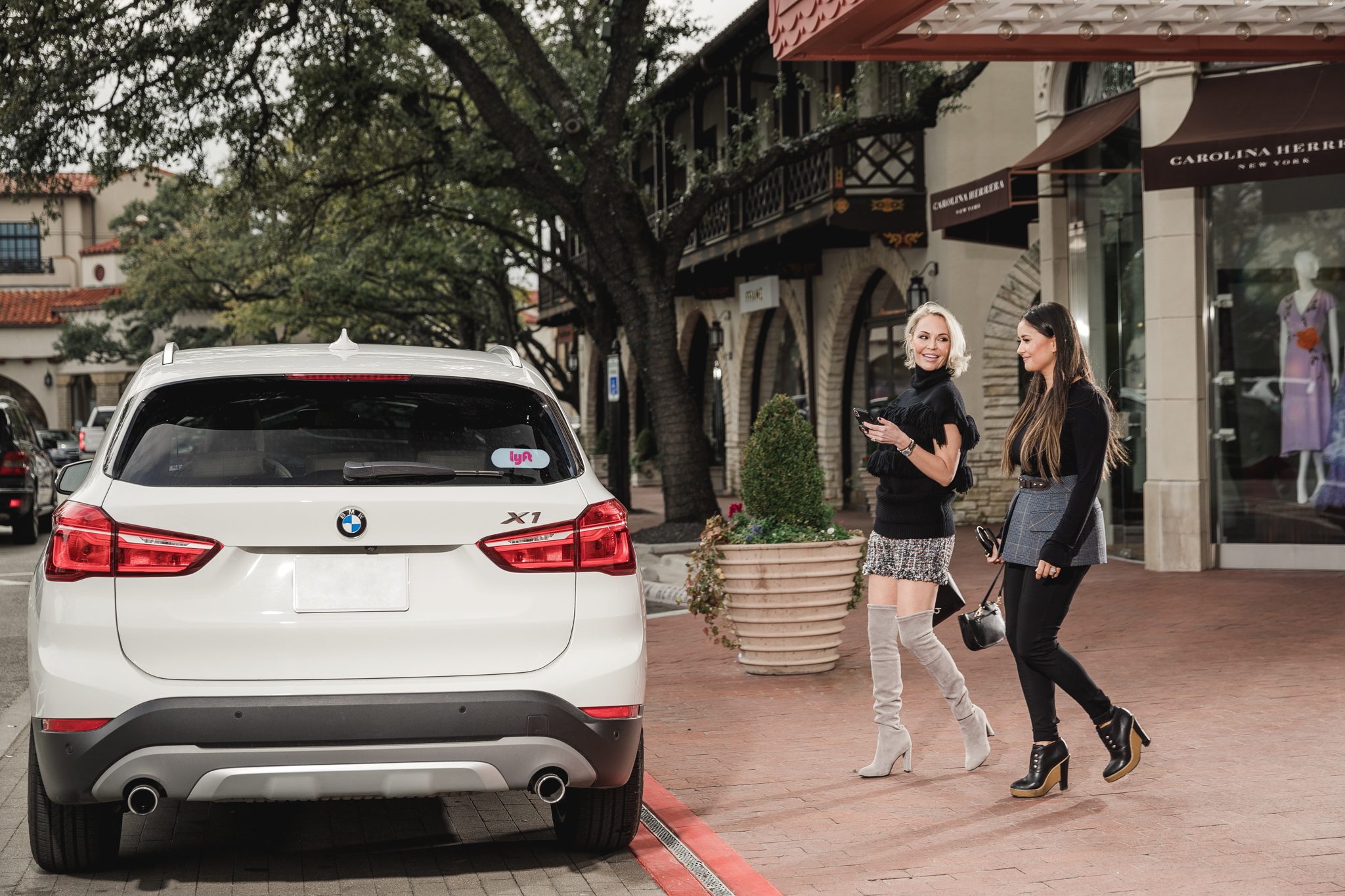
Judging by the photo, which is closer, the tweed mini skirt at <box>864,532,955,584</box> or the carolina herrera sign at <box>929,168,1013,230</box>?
the tweed mini skirt at <box>864,532,955,584</box>

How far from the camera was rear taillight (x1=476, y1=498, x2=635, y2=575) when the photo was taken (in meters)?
4.36

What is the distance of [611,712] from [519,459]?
2.66 feet

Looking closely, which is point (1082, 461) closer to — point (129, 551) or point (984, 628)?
point (984, 628)

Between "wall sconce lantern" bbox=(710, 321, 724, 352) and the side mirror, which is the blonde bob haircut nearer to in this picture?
the side mirror

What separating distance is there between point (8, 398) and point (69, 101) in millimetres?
5110

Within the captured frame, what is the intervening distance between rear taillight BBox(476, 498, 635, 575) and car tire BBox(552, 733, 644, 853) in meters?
0.75

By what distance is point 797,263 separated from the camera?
23.8 m

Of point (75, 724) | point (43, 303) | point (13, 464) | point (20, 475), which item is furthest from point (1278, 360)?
point (43, 303)

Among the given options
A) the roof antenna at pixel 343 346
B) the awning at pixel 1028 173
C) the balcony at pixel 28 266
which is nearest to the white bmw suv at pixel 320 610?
the roof antenna at pixel 343 346

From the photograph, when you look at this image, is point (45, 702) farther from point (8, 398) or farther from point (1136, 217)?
point (8, 398)

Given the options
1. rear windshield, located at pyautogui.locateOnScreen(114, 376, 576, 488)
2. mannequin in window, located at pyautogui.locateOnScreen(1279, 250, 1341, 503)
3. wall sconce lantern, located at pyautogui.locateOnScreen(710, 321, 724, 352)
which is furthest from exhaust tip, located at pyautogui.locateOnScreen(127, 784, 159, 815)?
wall sconce lantern, located at pyautogui.locateOnScreen(710, 321, 724, 352)

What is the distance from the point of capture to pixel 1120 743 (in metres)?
5.55

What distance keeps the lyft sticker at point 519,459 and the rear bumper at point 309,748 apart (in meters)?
0.69

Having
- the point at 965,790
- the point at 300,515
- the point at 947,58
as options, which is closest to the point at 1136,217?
the point at 947,58
